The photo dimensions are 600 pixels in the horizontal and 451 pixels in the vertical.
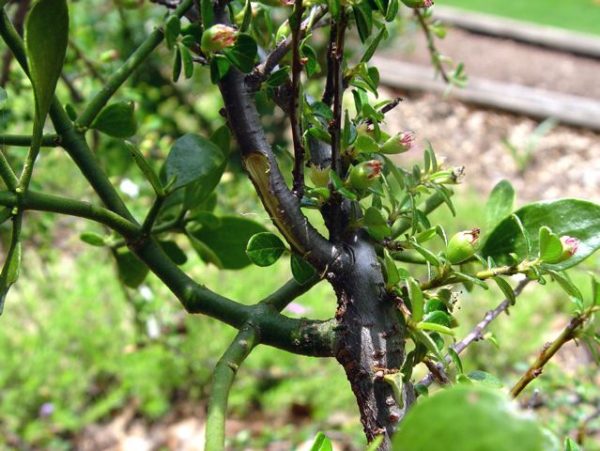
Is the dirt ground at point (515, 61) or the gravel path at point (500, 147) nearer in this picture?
the gravel path at point (500, 147)

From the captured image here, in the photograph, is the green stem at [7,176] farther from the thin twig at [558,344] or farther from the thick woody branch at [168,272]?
the thin twig at [558,344]

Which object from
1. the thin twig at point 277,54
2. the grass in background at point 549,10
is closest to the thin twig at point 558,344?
the thin twig at point 277,54

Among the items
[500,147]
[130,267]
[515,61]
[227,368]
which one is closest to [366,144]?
[227,368]

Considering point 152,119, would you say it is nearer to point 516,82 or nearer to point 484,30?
point 516,82

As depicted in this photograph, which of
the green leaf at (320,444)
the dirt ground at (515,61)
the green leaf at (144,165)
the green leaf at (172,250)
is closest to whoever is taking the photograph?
the green leaf at (320,444)

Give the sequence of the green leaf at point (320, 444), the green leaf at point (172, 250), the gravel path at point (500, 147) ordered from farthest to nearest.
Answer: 1. the gravel path at point (500, 147)
2. the green leaf at point (172, 250)
3. the green leaf at point (320, 444)

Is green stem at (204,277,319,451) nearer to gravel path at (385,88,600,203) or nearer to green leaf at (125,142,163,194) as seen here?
green leaf at (125,142,163,194)

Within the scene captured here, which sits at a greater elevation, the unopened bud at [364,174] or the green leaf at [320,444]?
the unopened bud at [364,174]
